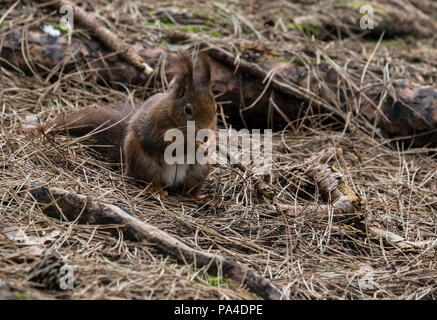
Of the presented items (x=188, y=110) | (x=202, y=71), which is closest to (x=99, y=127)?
(x=188, y=110)

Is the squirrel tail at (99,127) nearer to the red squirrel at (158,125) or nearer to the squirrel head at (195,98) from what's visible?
the red squirrel at (158,125)

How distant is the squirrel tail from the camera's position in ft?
10.7

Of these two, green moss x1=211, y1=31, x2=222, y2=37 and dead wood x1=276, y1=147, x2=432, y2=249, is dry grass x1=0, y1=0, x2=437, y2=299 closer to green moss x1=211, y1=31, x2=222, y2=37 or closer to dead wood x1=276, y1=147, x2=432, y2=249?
dead wood x1=276, y1=147, x2=432, y2=249

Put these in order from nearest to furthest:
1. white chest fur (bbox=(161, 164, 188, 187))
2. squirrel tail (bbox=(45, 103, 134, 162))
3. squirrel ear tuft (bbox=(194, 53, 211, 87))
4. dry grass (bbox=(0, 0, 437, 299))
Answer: dry grass (bbox=(0, 0, 437, 299)), squirrel ear tuft (bbox=(194, 53, 211, 87)), white chest fur (bbox=(161, 164, 188, 187)), squirrel tail (bbox=(45, 103, 134, 162))

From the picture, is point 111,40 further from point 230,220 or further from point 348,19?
point 348,19

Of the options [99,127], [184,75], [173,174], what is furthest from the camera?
[99,127]

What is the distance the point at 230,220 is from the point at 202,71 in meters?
0.83

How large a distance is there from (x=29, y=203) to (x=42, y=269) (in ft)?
2.15

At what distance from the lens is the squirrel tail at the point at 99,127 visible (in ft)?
10.7

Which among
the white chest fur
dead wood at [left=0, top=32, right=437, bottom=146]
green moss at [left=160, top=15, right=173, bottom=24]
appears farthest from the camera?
green moss at [left=160, top=15, right=173, bottom=24]

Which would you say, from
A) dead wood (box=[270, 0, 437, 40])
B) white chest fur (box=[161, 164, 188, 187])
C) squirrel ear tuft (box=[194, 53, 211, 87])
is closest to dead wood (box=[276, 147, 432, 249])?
white chest fur (box=[161, 164, 188, 187])

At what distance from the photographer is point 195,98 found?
2918 mm

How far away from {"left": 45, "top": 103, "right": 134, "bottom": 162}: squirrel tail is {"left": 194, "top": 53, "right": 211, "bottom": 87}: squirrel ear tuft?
2.00 feet
